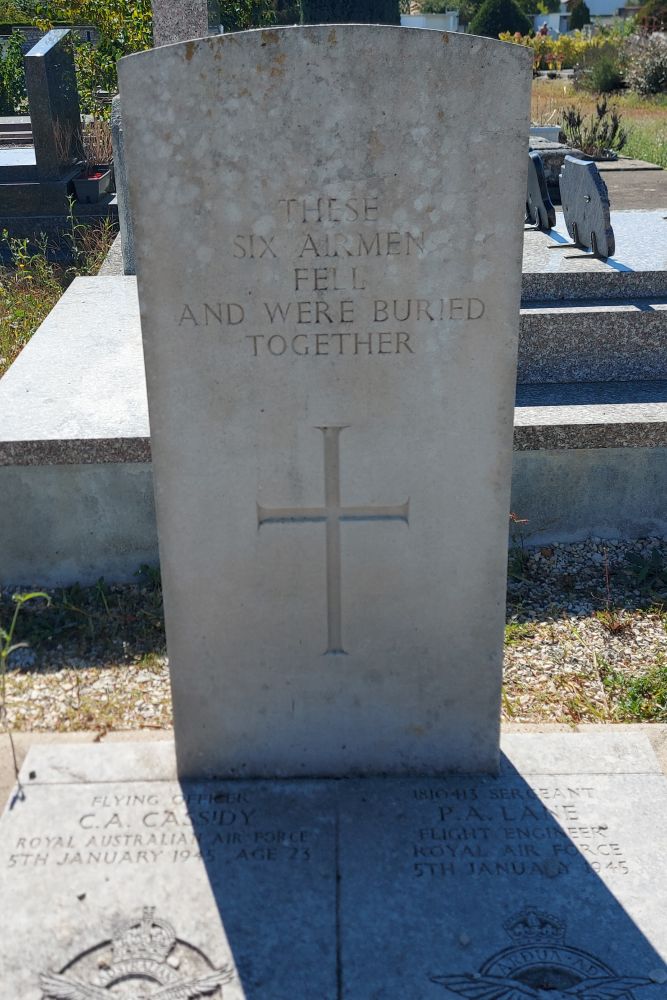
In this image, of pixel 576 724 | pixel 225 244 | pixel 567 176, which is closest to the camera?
pixel 225 244

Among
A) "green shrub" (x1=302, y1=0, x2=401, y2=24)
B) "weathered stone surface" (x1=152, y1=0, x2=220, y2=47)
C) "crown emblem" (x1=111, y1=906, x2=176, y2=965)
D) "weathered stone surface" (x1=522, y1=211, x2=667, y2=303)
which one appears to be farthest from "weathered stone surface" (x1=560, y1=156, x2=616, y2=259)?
"green shrub" (x1=302, y1=0, x2=401, y2=24)

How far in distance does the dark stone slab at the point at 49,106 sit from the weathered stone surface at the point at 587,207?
18.2 feet

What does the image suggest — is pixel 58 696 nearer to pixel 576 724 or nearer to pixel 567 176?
pixel 576 724

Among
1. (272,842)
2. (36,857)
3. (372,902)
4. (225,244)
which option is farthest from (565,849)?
(225,244)

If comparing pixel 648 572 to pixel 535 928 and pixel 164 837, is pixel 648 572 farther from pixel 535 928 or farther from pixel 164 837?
pixel 164 837

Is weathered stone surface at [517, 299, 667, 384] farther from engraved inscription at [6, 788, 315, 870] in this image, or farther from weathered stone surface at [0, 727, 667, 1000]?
engraved inscription at [6, 788, 315, 870]

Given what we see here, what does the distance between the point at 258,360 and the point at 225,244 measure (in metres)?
0.27

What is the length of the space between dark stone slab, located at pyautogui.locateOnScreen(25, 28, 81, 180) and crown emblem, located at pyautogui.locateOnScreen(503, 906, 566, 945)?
861 centimetres

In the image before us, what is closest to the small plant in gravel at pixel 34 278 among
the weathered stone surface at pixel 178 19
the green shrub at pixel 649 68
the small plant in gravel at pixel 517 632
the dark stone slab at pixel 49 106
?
the dark stone slab at pixel 49 106

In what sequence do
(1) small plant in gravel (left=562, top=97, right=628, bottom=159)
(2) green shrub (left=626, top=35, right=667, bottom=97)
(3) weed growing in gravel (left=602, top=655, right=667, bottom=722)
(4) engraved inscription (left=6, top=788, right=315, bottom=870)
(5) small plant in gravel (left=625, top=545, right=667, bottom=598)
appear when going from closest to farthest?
(4) engraved inscription (left=6, top=788, right=315, bottom=870) < (3) weed growing in gravel (left=602, top=655, right=667, bottom=722) < (5) small plant in gravel (left=625, top=545, right=667, bottom=598) < (1) small plant in gravel (left=562, top=97, right=628, bottom=159) < (2) green shrub (left=626, top=35, right=667, bottom=97)

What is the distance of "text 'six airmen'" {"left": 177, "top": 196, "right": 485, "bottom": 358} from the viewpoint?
2160mm

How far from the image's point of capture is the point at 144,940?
213cm

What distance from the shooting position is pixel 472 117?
6.84 ft

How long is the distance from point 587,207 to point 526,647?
271 cm
